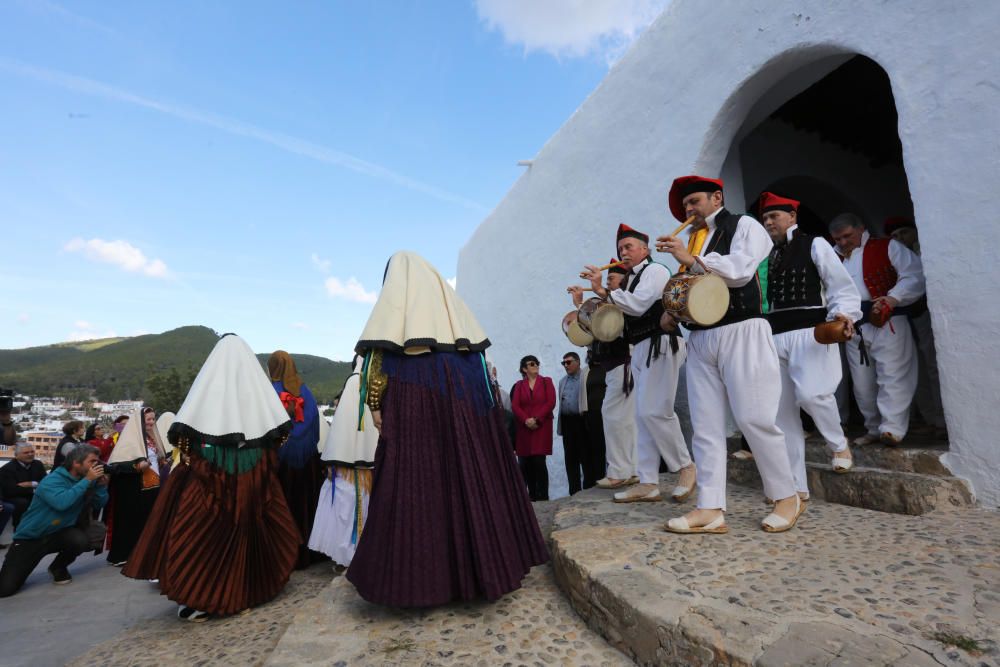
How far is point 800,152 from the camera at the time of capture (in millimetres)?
6570

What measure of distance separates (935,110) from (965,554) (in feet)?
7.91

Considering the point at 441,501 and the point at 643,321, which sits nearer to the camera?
the point at 441,501

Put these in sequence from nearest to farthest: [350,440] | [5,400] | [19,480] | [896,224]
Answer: [350,440] < [896,224] < [19,480] < [5,400]

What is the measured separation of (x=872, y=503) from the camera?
2.96 meters

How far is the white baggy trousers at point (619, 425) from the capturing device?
4066mm

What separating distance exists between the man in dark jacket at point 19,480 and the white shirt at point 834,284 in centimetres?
837

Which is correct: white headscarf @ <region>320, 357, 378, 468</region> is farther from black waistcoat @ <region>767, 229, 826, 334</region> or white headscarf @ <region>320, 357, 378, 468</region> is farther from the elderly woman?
black waistcoat @ <region>767, 229, 826, 334</region>

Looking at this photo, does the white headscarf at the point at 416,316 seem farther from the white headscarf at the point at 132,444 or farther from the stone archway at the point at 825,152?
the white headscarf at the point at 132,444

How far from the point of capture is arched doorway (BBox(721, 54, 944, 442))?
5.10 metres

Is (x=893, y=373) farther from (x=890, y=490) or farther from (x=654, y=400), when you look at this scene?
(x=654, y=400)

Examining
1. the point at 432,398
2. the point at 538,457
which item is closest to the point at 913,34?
the point at 432,398

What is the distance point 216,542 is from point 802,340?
3646 millimetres

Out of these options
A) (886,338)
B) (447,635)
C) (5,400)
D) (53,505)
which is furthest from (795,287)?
(5,400)

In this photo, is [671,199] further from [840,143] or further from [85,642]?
[840,143]
